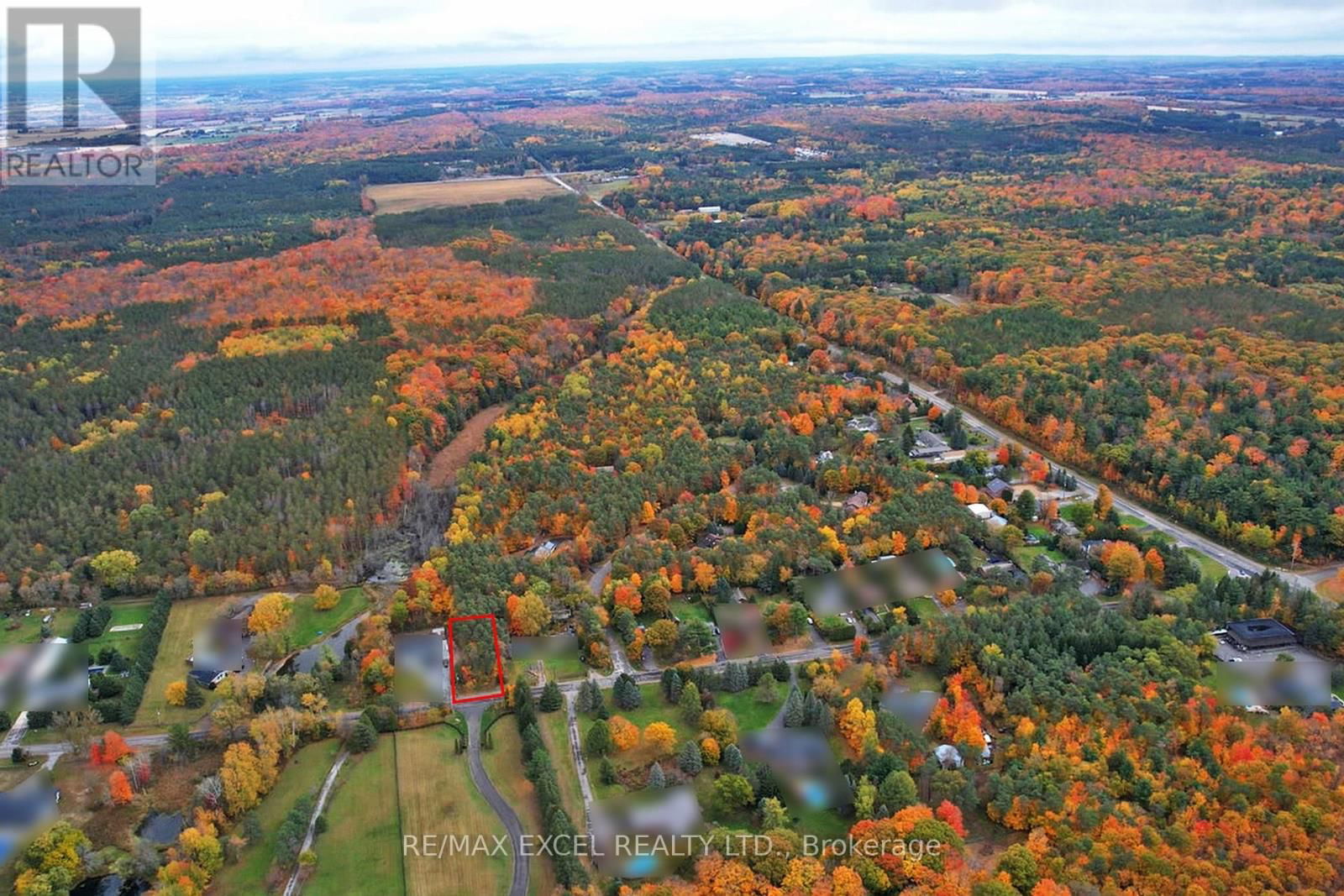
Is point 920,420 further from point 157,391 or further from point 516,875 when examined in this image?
point 157,391

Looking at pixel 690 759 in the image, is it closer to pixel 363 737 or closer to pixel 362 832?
pixel 362 832

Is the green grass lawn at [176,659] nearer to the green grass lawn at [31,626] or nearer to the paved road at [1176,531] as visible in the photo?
the green grass lawn at [31,626]

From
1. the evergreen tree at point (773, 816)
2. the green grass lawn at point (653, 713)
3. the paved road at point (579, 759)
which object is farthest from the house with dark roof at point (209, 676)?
the evergreen tree at point (773, 816)

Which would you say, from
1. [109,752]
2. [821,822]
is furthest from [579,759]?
[109,752]

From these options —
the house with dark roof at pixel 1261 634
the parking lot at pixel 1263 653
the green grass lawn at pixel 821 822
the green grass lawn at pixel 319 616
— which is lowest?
the green grass lawn at pixel 821 822

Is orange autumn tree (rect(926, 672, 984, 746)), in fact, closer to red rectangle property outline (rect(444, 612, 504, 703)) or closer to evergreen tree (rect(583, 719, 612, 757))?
evergreen tree (rect(583, 719, 612, 757))
